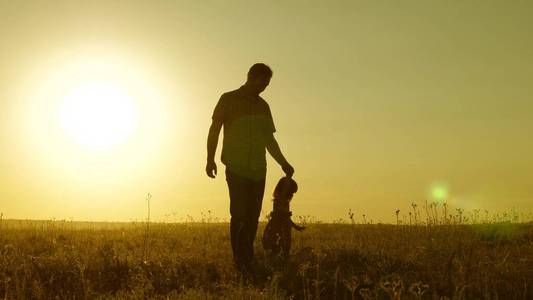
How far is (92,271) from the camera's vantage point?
7.23m

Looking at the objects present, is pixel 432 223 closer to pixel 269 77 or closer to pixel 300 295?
pixel 269 77

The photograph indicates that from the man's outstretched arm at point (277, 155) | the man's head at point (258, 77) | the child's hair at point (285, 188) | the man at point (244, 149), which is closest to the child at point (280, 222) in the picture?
the child's hair at point (285, 188)

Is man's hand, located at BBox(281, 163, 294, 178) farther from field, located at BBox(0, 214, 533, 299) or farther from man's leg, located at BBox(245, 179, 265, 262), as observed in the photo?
field, located at BBox(0, 214, 533, 299)

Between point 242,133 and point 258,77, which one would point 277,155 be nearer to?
point 242,133

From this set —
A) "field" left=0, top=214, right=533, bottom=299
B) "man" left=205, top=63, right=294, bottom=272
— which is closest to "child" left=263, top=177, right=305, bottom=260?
"field" left=0, top=214, right=533, bottom=299

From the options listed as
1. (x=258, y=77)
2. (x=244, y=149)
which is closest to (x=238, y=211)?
(x=244, y=149)

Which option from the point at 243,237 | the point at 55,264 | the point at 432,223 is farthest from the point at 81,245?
the point at 432,223

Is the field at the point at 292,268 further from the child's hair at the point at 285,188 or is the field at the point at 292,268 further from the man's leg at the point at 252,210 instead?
the child's hair at the point at 285,188

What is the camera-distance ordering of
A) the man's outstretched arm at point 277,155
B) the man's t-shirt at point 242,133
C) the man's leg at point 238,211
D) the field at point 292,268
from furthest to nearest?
the man's outstretched arm at point 277,155 → the man's t-shirt at point 242,133 → the man's leg at point 238,211 → the field at point 292,268

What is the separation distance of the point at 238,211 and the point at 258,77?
1.81m

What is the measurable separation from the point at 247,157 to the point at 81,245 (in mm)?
3915

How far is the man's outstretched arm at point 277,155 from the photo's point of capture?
8.48m

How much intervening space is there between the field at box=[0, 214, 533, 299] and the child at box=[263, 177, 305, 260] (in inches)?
12.3

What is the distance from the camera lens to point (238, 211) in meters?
7.84
